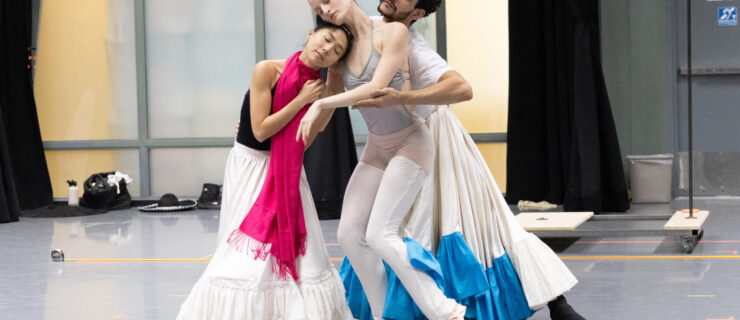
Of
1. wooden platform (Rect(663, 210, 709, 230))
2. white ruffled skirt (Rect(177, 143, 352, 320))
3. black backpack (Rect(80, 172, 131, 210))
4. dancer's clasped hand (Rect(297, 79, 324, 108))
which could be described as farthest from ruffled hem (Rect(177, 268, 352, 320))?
black backpack (Rect(80, 172, 131, 210))

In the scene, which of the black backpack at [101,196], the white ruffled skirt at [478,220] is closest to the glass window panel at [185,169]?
the black backpack at [101,196]

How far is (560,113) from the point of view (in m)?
7.29

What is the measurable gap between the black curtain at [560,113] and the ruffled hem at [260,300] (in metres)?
4.20

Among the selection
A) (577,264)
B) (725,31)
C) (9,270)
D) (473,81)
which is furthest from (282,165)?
(725,31)

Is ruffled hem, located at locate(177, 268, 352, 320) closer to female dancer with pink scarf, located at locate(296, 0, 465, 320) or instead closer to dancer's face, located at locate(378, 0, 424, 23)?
female dancer with pink scarf, located at locate(296, 0, 465, 320)

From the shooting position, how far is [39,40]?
8.97 m

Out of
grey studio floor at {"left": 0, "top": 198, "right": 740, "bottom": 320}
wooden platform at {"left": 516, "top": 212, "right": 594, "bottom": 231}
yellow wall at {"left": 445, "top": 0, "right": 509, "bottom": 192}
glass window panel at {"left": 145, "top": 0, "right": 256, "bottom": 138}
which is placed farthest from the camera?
glass window panel at {"left": 145, "top": 0, "right": 256, "bottom": 138}

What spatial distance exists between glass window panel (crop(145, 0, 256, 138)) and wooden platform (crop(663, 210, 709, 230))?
4631mm

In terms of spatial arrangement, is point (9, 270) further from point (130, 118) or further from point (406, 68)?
point (130, 118)

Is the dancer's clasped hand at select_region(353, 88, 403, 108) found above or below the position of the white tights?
above

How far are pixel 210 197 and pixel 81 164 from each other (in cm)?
157

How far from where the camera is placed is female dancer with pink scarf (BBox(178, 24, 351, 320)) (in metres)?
2.98

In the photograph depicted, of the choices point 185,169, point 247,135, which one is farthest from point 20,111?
point 247,135

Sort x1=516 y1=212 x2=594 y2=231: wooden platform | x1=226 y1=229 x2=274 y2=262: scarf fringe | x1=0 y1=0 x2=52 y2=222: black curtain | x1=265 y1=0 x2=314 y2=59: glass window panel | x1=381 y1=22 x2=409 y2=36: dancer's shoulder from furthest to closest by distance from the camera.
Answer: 1. x1=265 y1=0 x2=314 y2=59: glass window panel
2. x1=0 y1=0 x2=52 y2=222: black curtain
3. x1=516 y1=212 x2=594 y2=231: wooden platform
4. x1=226 y1=229 x2=274 y2=262: scarf fringe
5. x1=381 y1=22 x2=409 y2=36: dancer's shoulder
